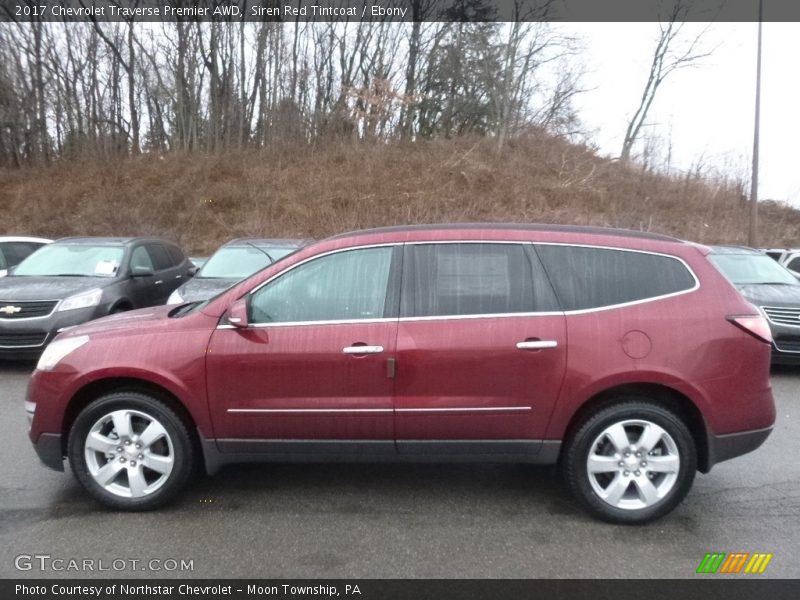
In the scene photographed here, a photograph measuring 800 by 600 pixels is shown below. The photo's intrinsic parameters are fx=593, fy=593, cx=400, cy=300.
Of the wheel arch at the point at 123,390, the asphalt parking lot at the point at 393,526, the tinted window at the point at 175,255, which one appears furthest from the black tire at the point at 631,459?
the tinted window at the point at 175,255

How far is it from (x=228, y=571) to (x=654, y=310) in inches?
111

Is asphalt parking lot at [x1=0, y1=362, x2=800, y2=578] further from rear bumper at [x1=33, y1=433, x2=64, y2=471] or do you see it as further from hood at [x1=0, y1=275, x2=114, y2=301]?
hood at [x1=0, y1=275, x2=114, y2=301]

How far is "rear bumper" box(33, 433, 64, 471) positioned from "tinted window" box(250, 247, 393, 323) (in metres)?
1.45

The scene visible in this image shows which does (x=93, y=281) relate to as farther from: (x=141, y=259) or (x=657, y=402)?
(x=657, y=402)

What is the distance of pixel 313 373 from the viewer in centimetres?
357

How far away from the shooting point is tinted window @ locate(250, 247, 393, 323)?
3.66 m

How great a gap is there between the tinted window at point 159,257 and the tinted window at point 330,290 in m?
6.74

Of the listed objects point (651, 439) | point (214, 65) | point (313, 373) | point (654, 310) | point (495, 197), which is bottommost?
point (651, 439)

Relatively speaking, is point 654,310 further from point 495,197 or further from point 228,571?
point 495,197

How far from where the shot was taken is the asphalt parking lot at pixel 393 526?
10.3 ft

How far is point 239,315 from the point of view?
11.8 ft
